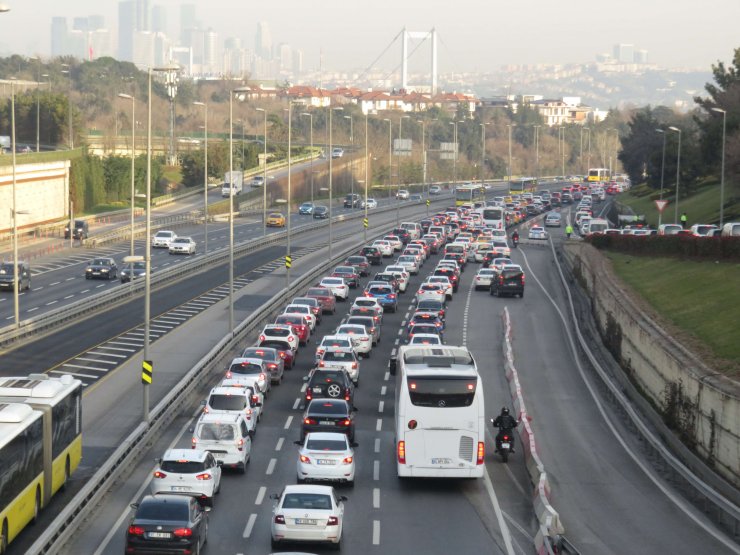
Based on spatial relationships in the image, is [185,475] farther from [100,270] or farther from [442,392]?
[100,270]

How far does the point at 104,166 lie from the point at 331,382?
9203cm

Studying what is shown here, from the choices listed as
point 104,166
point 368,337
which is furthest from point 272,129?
point 368,337

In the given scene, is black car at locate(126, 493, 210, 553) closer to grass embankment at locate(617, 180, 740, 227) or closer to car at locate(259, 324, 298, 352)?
car at locate(259, 324, 298, 352)

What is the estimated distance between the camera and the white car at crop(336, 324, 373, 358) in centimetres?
5047

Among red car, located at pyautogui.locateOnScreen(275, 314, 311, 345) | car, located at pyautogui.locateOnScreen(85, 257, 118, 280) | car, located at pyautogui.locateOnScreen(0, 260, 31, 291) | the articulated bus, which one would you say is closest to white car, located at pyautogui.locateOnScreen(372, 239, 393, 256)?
car, located at pyautogui.locateOnScreen(85, 257, 118, 280)

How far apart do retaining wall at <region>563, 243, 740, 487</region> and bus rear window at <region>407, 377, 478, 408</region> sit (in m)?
7.03

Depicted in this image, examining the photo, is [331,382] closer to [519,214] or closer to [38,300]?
[38,300]

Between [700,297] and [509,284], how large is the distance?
18830 mm

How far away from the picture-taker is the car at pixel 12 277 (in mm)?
63844

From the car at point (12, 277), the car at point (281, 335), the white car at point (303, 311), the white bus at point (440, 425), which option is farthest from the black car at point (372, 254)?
the white bus at point (440, 425)

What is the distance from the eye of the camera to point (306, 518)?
24.7 meters

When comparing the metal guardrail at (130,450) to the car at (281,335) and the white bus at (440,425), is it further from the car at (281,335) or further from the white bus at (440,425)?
the white bus at (440,425)

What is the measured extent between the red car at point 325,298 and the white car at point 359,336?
379 inches

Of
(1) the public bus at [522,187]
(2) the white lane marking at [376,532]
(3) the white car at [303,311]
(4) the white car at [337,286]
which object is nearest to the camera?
(2) the white lane marking at [376,532]
